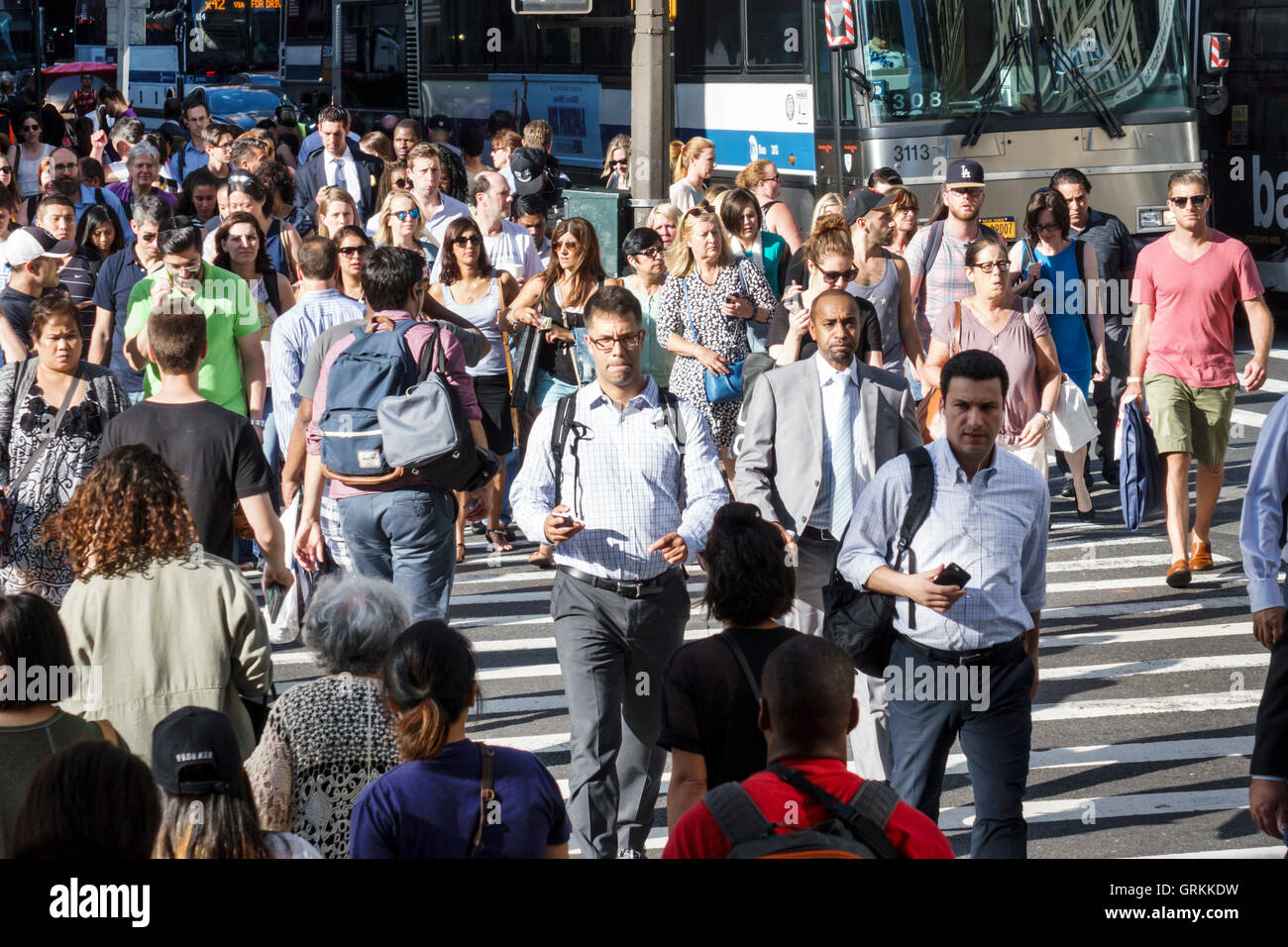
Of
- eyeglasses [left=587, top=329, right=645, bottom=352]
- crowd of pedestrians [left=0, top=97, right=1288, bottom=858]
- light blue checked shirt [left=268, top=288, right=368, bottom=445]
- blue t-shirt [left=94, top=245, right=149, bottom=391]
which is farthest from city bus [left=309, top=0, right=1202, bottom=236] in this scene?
eyeglasses [left=587, top=329, right=645, bottom=352]

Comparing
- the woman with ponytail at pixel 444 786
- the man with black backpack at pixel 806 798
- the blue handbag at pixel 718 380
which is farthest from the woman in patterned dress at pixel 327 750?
the blue handbag at pixel 718 380

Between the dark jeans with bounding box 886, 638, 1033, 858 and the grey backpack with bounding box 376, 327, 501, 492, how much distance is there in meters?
2.21

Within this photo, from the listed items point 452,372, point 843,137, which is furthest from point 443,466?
point 843,137

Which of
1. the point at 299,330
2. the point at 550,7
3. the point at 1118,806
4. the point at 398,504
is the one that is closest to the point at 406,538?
the point at 398,504

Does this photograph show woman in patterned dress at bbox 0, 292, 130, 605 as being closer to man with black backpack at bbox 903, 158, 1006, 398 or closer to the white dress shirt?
the white dress shirt

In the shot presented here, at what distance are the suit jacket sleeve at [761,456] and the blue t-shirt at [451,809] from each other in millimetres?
2974

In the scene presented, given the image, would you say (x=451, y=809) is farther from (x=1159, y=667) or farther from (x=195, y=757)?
(x=1159, y=667)

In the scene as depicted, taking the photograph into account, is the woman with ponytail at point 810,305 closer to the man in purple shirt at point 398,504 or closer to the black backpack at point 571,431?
the man in purple shirt at point 398,504

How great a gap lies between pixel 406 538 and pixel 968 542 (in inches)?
97.9

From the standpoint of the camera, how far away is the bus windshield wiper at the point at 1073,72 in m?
17.0

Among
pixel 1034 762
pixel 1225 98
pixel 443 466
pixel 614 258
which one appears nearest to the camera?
pixel 443 466

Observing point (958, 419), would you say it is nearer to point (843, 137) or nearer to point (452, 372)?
point (452, 372)

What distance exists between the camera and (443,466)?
23.2 ft
